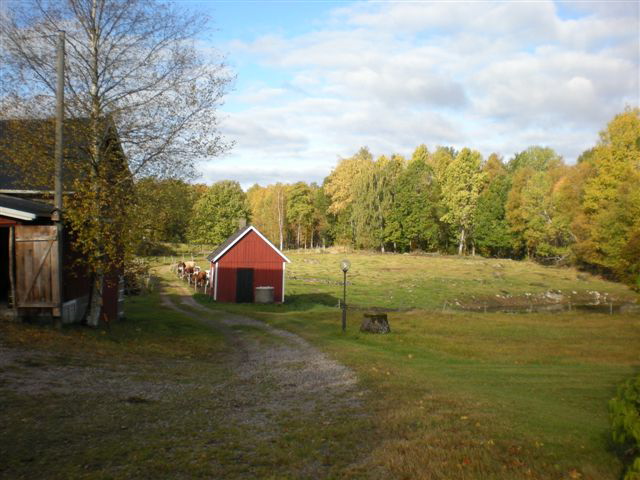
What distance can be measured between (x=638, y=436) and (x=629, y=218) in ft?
164

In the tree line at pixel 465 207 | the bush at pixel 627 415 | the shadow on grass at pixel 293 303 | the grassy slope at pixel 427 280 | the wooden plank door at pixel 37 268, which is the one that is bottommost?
the shadow on grass at pixel 293 303

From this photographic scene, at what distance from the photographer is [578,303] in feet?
147

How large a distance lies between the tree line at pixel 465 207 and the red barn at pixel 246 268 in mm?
17835

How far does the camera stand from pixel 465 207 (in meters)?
83.3

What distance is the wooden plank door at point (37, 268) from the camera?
52.7 feet

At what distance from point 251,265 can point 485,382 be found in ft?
87.4

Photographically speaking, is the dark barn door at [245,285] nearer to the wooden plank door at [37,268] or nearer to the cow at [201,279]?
the cow at [201,279]

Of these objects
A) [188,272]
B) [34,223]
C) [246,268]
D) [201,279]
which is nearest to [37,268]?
[34,223]

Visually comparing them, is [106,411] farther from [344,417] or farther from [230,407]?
[344,417]

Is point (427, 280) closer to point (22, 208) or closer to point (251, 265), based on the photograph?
point (251, 265)

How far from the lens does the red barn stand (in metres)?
37.9

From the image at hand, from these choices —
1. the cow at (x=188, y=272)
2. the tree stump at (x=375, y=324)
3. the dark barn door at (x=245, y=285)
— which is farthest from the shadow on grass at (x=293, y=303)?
the tree stump at (x=375, y=324)

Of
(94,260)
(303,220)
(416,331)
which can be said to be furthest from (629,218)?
(303,220)

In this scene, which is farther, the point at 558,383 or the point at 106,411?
the point at 558,383
